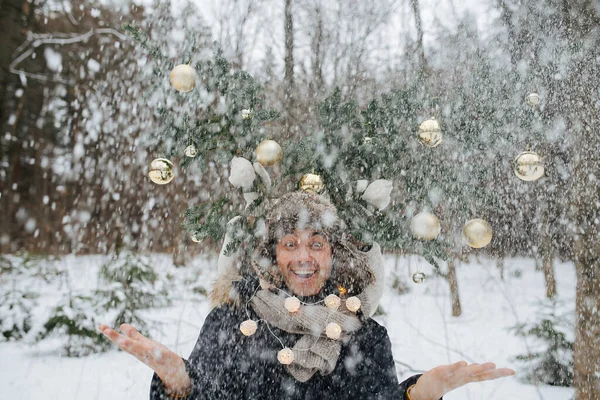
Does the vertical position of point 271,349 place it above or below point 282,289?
below

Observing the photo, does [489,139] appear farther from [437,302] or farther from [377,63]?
[437,302]

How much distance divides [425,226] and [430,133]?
0.37 meters

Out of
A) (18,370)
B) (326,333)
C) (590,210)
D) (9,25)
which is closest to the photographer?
(326,333)

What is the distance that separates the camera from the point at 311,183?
1.76 meters

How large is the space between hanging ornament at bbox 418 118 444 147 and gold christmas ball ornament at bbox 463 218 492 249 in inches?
14.1

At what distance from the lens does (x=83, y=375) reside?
14.0 feet

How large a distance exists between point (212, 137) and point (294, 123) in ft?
10.9

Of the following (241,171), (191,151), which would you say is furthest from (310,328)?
(191,151)

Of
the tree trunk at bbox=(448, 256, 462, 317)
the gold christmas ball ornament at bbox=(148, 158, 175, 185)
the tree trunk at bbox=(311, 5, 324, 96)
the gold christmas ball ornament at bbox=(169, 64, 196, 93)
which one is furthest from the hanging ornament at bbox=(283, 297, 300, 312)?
the tree trunk at bbox=(448, 256, 462, 317)

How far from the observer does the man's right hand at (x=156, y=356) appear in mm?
1395

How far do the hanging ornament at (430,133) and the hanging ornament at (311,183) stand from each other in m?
0.45

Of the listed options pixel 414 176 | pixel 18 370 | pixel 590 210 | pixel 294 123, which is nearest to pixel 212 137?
pixel 414 176

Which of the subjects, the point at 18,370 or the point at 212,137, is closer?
the point at 212,137

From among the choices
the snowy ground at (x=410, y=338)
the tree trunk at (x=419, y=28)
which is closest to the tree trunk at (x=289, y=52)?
the tree trunk at (x=419, y=28)
